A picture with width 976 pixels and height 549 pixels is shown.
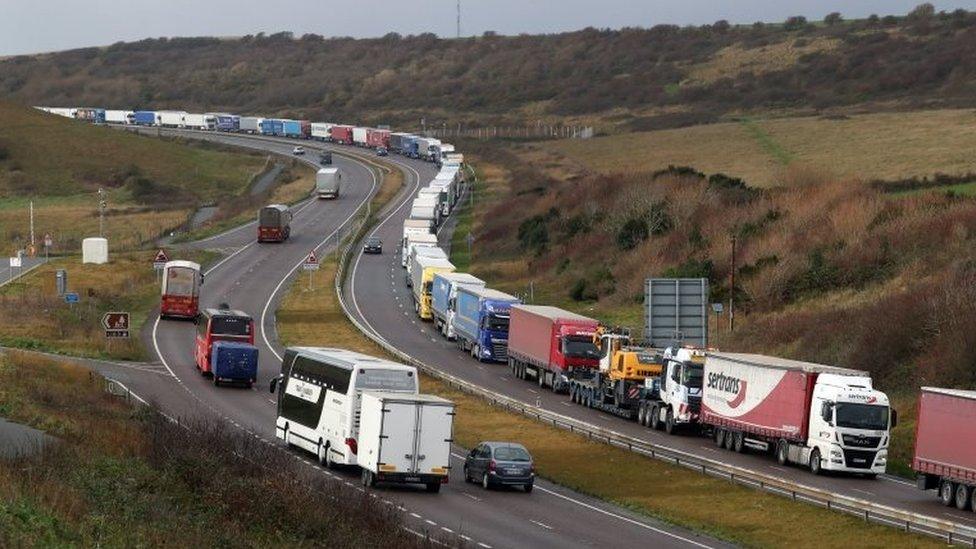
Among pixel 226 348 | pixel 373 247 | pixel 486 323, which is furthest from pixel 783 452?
pixel 373 247

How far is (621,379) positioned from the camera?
63094mm

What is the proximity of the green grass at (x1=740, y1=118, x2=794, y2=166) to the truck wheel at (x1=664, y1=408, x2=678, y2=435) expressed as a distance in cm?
7782

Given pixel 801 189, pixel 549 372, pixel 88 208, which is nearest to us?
pixel 549 372

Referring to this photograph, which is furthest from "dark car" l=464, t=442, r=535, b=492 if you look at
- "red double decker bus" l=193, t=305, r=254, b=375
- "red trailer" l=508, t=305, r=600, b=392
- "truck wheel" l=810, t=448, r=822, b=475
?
"red double decker bus" l=193, t=305, r=254, b=375

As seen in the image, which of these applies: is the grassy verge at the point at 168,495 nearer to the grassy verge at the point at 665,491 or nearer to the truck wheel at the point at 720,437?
the grassy verge at the point at 665,491

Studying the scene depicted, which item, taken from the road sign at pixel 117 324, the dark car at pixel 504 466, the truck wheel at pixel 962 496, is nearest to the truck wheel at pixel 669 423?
the dark car at pixel 504 466

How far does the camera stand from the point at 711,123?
195 m

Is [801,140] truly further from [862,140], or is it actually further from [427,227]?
[427,227]

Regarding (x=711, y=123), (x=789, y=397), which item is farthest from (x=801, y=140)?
(x=789, y=397)

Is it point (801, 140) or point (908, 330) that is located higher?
point (801, 140)

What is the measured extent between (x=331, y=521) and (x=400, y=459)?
1022 centimetres

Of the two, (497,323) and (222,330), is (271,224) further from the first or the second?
(222,330)

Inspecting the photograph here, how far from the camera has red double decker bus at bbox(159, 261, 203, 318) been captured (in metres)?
85.8

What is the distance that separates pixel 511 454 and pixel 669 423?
14.9 meters
